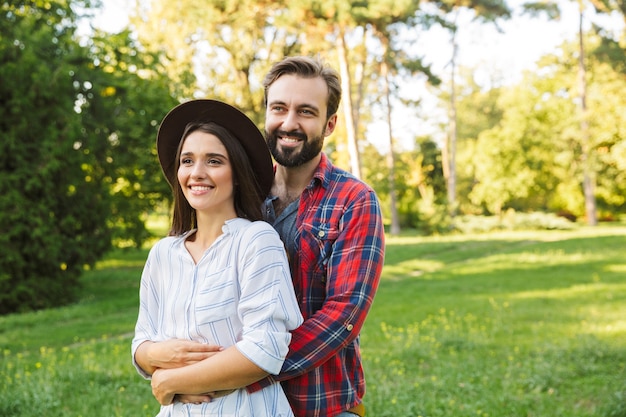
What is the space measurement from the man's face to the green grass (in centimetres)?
374

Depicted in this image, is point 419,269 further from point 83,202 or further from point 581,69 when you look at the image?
point 581,69

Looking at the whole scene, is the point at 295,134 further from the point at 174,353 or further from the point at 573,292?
the point at 573,292

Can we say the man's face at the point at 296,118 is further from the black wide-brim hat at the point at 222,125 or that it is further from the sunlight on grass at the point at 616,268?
the sunlight on grass at the point at 616,268

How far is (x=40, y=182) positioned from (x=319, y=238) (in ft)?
39.2

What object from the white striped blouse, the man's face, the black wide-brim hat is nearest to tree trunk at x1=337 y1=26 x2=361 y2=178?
the man's face

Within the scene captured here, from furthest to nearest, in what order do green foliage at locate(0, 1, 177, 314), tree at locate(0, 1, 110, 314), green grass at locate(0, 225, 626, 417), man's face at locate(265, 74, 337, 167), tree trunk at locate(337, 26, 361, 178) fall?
tree trunk at locate(337, 26, 361, 178) → green foliage at locate(0, 1, 177, 314) → tree at locate(0, 1, 110, 314) → green grass at locate(0, 225, 626, 417) → man's face at locate(265, 74, 337, 167)

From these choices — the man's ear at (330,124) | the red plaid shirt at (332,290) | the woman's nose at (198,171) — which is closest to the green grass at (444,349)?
the red plaid shirt at (332,290)

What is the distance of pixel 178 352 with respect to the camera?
7.53ft

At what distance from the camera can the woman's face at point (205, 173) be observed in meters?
2.46

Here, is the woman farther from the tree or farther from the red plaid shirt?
the tree

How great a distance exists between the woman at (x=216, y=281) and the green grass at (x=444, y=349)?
3.79m

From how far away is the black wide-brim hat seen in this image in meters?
2.53

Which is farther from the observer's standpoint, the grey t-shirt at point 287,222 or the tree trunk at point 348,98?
the tree trunk at point 348,98

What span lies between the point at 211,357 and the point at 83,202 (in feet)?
42.6
